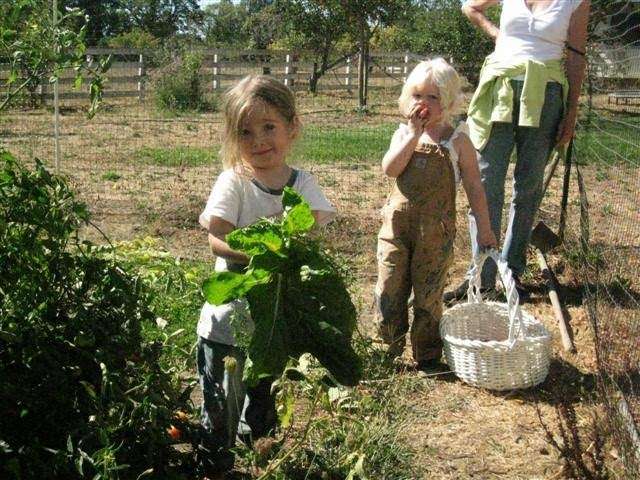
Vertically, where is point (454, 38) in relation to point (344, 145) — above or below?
above

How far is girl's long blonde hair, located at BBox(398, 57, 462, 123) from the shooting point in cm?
325

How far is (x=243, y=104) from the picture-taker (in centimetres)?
246

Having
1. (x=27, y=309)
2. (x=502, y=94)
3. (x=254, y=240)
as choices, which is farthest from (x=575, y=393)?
(x=27, y=309)

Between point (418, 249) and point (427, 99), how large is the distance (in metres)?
0.62

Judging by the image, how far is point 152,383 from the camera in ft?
7.05

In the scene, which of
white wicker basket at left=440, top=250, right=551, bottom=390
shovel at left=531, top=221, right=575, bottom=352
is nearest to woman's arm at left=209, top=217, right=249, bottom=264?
white wicker basket at left=440, top=250, right=551, bottom=390

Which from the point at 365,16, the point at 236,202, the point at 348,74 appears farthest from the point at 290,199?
the point at 348,74

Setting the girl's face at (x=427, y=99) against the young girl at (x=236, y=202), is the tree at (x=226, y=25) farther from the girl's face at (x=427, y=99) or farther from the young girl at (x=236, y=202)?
the young girl at (x=236, y=202)

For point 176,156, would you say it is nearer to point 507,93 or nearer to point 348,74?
point 507,93

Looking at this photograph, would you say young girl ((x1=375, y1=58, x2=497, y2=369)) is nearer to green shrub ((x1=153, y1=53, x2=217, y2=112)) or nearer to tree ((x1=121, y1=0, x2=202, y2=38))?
green shrub ((x1=153, y1=53, x2=217, y2=112))

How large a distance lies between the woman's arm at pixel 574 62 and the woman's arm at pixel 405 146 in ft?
4.23

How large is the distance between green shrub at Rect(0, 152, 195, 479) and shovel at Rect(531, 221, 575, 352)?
2.35 m

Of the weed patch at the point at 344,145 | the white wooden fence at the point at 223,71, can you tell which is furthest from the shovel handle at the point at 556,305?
the white wooden fence at the point at 223,71

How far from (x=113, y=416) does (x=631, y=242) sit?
166 inches
